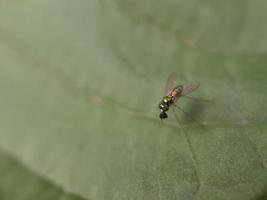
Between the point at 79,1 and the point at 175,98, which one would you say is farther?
the point at 79,1

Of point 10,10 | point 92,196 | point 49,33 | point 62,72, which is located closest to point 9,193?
point 92,196

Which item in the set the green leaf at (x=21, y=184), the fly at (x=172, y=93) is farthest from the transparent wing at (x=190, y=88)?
the green leaf at (x=21, y=184)

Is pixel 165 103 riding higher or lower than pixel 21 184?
higher

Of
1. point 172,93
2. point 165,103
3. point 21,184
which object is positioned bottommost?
point 21,184

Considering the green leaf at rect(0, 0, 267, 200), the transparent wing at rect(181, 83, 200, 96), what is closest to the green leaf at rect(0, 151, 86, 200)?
the green leaf at rect(0, 0, 267, 200)

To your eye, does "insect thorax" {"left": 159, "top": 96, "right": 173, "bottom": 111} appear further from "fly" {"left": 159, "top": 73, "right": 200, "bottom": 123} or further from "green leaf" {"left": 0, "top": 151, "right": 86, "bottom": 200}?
"green leaf" {"left": 0, "top": 151, "right": 86, "bottom": 200}

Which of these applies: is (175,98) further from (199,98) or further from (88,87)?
(88,87)

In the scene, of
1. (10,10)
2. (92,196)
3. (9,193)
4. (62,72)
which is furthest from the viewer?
(10,10)

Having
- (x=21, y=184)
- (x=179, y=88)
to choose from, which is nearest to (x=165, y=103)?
(x=179, y=88)

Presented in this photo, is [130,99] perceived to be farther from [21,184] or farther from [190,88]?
[21,184]
